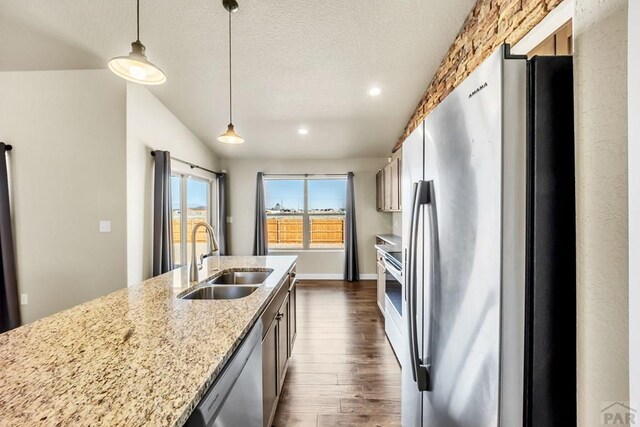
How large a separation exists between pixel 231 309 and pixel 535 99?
54.1 inches

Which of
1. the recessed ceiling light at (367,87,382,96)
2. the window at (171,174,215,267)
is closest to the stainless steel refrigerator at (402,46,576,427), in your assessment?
the recessed ceiling light at (367,87,382,96)

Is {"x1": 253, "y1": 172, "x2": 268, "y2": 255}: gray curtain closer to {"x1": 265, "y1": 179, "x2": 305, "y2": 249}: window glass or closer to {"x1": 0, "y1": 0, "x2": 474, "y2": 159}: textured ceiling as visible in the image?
{"x1": 265, "y1": 179, "x2": 305, "y2": 249}: window glass

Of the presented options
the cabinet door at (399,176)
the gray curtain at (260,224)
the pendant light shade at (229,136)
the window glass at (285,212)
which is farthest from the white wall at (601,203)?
the window glass at (285,212)

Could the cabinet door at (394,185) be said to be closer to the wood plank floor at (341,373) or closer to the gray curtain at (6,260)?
the wood plank floor at (341,373)

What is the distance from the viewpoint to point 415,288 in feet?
3.89

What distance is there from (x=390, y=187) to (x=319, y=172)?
1990mm

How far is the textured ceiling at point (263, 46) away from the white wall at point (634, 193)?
2.19 m

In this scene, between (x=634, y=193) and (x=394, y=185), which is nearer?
(x=634, y=193)

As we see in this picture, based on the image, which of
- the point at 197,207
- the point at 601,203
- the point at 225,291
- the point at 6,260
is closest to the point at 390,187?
the point at 225,291

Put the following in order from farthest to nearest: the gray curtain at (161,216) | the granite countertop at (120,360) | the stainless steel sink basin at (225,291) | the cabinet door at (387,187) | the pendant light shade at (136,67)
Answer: the cabinet door at (387,187), the gray curtain at (161,216), the stainless steel sink basin at (225,291), the pendant light shade at (136,67), the granite countertop at (120,360)

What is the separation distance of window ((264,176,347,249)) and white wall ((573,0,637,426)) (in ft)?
17.4

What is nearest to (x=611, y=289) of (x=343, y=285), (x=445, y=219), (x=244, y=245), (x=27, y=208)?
(x=445, y=219)

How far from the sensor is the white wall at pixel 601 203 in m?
0.57

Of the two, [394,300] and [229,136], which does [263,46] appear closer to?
[229,136]
